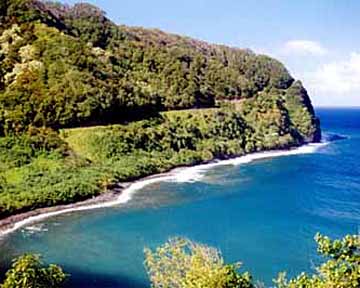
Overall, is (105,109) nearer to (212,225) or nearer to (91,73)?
(91,73)

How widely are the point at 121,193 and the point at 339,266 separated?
204 feet

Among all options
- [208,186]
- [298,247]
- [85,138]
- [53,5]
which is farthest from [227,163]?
[53,5]

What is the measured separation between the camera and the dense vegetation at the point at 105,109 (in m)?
80.2

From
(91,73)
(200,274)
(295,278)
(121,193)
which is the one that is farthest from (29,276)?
(91,73)

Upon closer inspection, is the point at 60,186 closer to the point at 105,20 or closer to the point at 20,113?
the point at 20,113

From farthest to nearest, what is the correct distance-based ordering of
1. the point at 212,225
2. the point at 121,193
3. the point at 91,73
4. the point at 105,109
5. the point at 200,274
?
1. the point at 91,73
2. the point at 105,109
3. the point at 121,193
4. the point at 212,225
5. the point at 200,274

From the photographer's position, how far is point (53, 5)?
146 m

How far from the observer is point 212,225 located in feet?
212

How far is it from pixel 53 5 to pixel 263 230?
10568 centimetres

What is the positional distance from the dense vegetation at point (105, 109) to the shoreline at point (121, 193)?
126 centimetres

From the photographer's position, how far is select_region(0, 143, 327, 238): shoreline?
61.9 m

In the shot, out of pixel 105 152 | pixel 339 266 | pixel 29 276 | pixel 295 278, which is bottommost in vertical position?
pixel 105 152

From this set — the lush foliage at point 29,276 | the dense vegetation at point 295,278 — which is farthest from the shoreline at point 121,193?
the lush foliage at point 29,276

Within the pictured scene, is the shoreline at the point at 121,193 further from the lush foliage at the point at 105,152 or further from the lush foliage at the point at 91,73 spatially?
the lush foliage at the point at 91,73
